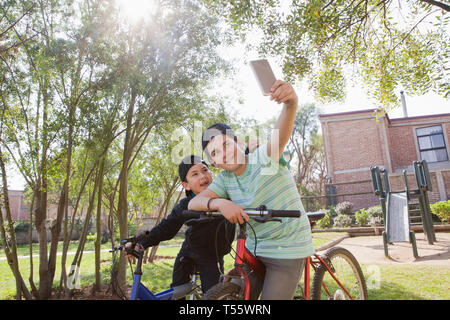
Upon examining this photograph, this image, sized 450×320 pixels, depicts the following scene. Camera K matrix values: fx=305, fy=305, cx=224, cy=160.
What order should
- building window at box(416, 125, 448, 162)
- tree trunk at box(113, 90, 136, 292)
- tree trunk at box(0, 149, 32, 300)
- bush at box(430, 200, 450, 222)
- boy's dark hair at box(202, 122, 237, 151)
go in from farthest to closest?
building window at box(416, 125, 448, 162)
bush at box(430, 200, 450, 222)
tree trunk at box(113, 90, 136, 292)
tree trunk at box(0, 149, 32, 300)
boy's dark hair at box(202, 122, 237, 151)

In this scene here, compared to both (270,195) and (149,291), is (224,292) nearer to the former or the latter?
(270,195)

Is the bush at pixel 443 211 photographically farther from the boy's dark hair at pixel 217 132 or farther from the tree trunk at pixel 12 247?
the tree trunk at pixel 12 247

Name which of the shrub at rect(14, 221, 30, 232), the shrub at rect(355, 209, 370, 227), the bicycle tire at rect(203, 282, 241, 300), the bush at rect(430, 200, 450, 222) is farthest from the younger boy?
the shrub at rect(14, 221, 30, 232)

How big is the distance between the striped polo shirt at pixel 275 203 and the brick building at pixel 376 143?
18.8m

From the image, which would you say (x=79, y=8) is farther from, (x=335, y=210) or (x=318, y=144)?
(x=318, y=144)

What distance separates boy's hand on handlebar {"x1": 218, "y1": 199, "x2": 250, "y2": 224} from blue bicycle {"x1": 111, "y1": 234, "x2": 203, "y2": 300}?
108 cm

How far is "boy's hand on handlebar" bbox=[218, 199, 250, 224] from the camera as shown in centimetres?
158

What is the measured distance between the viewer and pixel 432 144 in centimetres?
2173

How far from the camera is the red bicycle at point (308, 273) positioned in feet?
5.23

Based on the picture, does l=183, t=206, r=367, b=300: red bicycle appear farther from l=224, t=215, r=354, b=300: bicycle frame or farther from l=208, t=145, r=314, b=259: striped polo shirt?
l=208, t=145, r=314, b=259: striped polo shirt

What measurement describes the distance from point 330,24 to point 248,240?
19.9 feet

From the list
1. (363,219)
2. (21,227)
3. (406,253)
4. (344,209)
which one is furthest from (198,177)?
(21,227)

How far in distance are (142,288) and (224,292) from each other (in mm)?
1133
